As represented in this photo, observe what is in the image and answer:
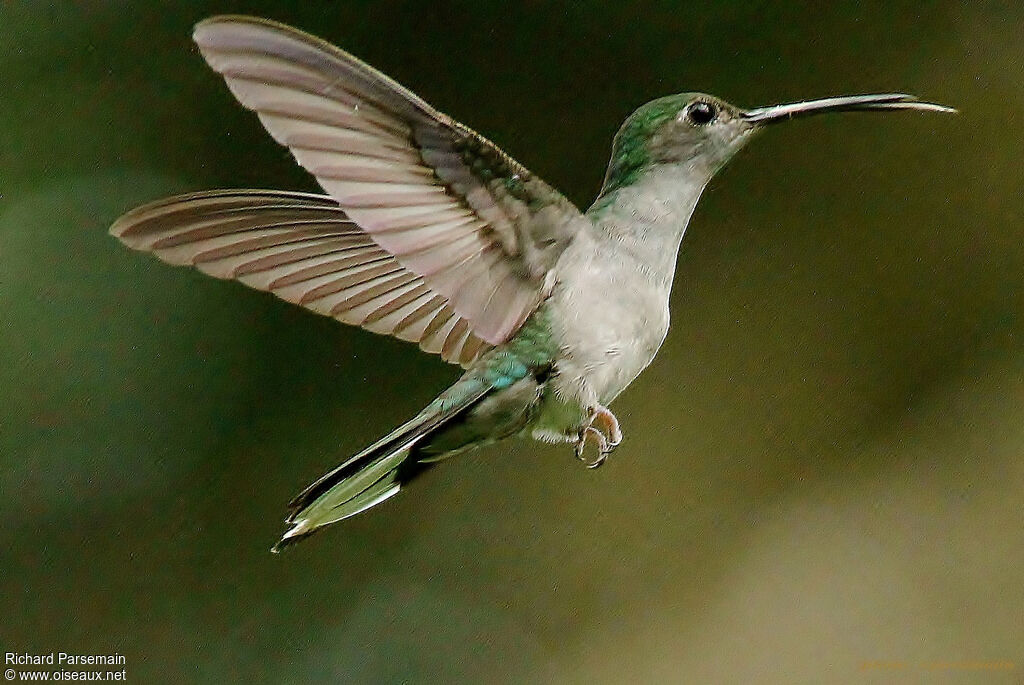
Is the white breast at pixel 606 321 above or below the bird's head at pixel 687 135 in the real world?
below

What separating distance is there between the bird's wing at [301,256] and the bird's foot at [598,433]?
0.37 ft

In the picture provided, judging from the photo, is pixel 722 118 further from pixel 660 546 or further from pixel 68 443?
pixel 68 443

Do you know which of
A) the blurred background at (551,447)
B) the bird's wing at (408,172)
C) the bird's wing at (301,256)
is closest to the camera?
the bird's wing at (408,172)

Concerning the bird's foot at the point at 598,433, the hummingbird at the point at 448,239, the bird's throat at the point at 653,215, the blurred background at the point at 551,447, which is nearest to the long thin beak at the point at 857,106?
the hummingbird at the point at 448,239

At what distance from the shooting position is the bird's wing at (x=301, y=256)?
0.72 metres

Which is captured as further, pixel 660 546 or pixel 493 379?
pixel 660 546

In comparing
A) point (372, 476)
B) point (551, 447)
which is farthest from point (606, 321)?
point (551, 447)

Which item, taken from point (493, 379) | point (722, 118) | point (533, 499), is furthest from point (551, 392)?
point (533, 499)

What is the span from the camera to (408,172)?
688 millimetres

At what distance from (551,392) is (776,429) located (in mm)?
1349

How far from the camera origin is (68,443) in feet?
6.89

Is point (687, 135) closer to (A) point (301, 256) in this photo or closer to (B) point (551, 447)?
(A) point (301, 256)

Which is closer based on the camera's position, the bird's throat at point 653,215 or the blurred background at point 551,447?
the bird's throat at point 653,215

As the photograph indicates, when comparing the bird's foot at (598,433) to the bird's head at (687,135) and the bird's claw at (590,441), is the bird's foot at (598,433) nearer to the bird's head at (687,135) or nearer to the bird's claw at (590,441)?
Answer: the bird's claw at (590,441)
